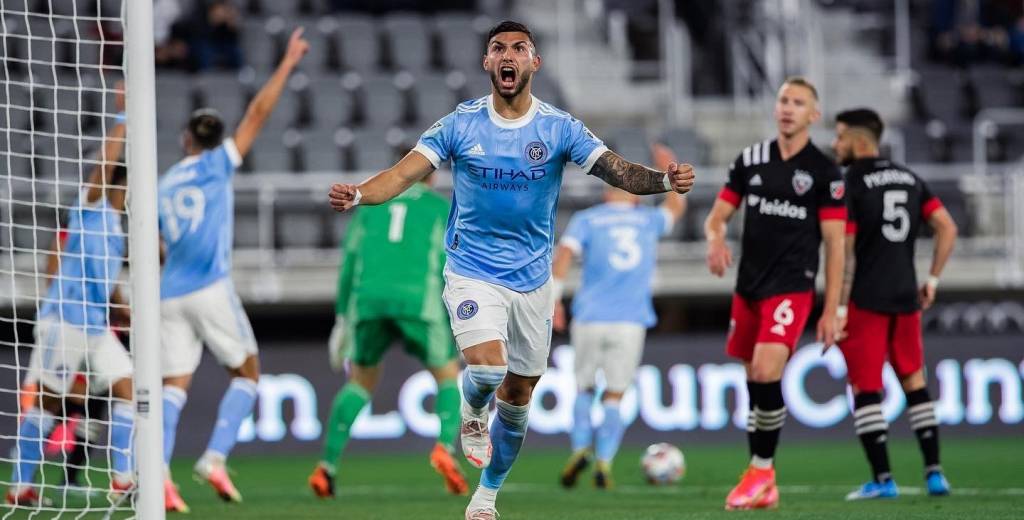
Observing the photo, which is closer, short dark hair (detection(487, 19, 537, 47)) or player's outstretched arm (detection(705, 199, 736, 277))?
short dark hair (detection(487, 19, 537, 47))

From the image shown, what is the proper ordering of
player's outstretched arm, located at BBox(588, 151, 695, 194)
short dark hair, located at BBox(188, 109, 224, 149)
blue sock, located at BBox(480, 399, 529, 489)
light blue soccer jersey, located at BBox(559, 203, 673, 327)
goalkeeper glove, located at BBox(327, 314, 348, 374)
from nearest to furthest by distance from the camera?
player's outstretched arm, located at BBox(588, 151, 695, 194) → blue sock, located at BBox(480, 399, 529, 489) → short dark hair, located at BBox(188, 109, 224, 149) → goalkeeper glove, located at BBox(327, 314, 348, 374) → light blue soccer jersey, located at BBox(559, 203, 673, 327)

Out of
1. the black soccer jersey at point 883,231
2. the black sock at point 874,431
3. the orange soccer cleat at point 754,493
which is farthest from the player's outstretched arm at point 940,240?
the orange soccer cleat at point 754,493

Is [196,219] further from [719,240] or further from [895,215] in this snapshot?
[895,215]

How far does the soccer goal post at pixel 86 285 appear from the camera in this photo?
6.05 metres

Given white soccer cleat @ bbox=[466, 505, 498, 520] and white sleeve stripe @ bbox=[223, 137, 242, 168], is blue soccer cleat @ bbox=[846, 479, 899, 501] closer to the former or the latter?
white soccer cleat @ bbox=[466, 505, 498, 520]

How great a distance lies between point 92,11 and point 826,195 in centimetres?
1143

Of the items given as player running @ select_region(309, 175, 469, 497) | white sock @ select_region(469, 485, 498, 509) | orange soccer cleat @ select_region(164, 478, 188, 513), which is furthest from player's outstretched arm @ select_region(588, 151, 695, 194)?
orange soccer cleat @ select_region(164, 478, 188, 513)

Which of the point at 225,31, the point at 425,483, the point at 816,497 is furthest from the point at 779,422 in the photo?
the point at 225,31

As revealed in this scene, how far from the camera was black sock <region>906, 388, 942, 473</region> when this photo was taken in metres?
8.91

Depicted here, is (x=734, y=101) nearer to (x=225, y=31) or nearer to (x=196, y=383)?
→ (x=225, y=31)

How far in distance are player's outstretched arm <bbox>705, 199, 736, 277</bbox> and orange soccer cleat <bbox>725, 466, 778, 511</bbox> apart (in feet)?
3.62

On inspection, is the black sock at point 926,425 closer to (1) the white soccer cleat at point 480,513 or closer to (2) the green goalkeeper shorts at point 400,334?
(2) the green goalkeeper shorts at point 400,334

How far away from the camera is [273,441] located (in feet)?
45.8

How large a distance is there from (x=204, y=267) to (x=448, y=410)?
186 cm
